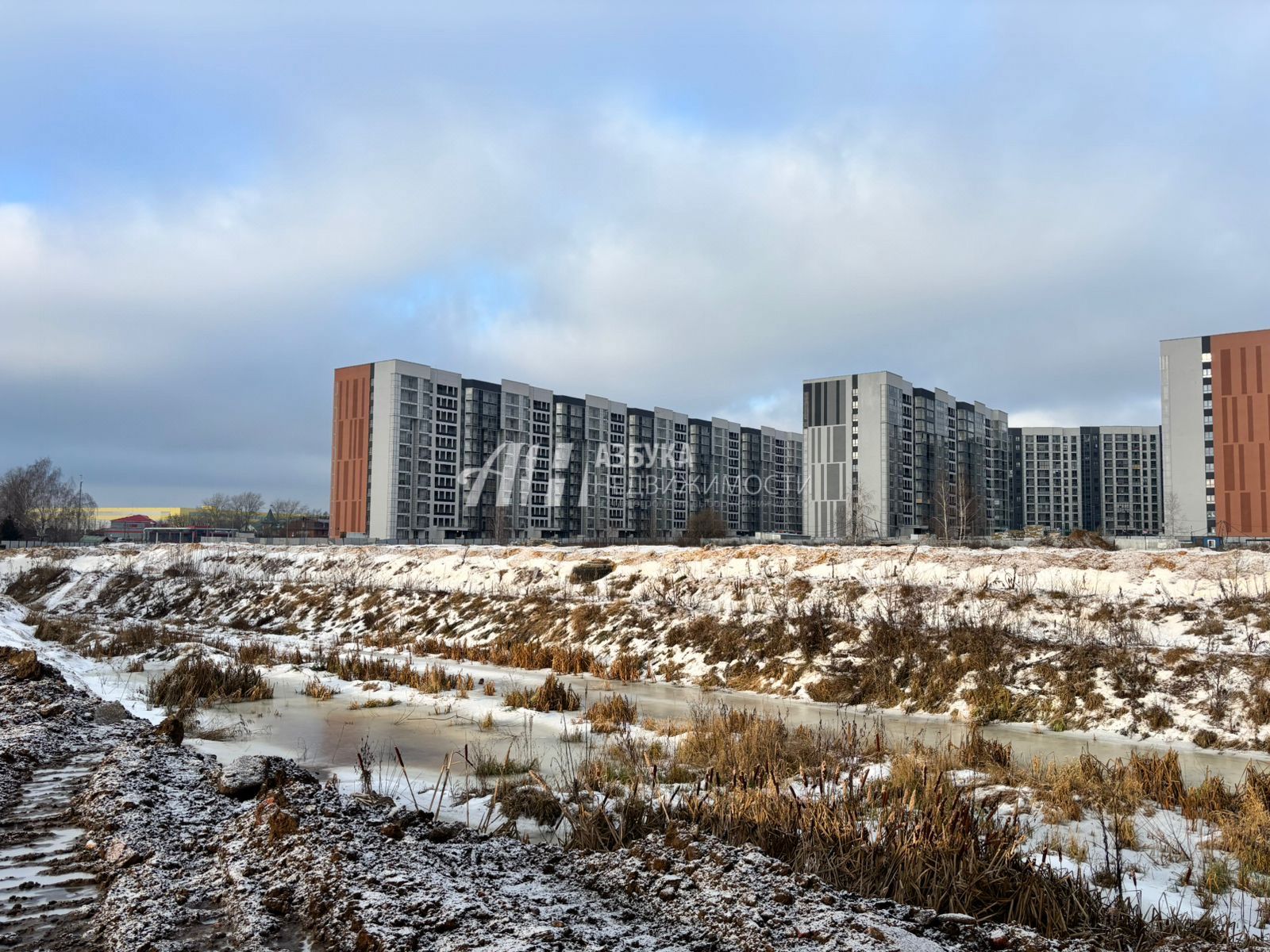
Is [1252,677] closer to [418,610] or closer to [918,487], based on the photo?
[418,610]

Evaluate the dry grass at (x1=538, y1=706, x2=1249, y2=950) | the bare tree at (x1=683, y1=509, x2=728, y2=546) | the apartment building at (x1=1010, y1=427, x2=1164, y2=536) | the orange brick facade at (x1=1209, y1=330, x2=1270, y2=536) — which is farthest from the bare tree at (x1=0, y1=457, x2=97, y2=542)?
the apartment building at (x1=1010, y1=427, x2=1164, y2=536)

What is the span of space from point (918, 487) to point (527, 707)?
11045 cm

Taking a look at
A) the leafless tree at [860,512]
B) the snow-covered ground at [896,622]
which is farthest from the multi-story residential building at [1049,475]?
the snow-covered ground at [896,622]

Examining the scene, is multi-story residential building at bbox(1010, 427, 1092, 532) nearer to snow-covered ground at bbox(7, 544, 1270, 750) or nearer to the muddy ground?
snow-covered ground at bbox(7, 544, 1270, 750)

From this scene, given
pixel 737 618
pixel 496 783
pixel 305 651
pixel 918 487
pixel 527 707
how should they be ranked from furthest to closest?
1. pixel 918 487
2. pixel 305 651
3. pixel 737 618
4. pixel 527 707
5. pixel 496 783

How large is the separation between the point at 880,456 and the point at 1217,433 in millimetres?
38209

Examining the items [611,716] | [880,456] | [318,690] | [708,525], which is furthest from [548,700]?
[880,456]

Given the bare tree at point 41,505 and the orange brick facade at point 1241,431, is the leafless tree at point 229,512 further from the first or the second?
the orange brick facade at point 1241,431

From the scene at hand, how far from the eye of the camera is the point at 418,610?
26.7 metres

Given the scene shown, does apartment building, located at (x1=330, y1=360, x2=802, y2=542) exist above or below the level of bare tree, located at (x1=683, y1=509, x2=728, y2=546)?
above

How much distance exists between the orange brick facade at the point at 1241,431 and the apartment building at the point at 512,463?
6080cm

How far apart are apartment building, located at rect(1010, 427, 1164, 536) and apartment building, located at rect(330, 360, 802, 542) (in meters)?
54.8

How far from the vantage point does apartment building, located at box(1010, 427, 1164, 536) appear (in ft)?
500

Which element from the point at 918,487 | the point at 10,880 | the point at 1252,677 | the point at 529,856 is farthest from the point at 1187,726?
the point at 918,487
